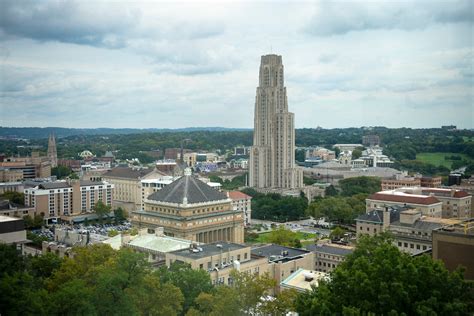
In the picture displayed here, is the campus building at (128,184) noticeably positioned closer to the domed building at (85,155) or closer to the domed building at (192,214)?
the domed building at (192,214)

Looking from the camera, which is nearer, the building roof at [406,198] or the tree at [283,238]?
the tree at [283,238]

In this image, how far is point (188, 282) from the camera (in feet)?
100

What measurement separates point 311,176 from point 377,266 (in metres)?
108

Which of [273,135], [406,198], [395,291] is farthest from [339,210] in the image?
[395,291]

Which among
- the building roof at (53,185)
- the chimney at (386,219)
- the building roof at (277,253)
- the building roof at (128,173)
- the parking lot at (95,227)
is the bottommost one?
the parking lot at (95,227)

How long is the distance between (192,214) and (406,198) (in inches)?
1202

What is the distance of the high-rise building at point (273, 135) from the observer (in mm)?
101938

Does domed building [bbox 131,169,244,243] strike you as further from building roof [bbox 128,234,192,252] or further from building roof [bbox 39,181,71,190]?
building roof [bbox 39,181,71,190]

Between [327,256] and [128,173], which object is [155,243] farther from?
[128,173]

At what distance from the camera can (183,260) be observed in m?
37.8

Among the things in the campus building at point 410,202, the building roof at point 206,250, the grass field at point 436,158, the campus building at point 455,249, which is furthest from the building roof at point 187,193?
the grass field at point 436,158

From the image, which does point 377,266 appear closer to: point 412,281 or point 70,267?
point 412,281

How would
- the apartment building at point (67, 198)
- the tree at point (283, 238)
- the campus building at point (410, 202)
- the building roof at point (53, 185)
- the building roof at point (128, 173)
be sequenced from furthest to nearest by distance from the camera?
1. the building roof at point (128, 173)
2. the building roof at point (53, 185)
3. the apartment building at point (67, 198)
4. the campus building at point (410, 202)
5. the tree at point (283, 238)

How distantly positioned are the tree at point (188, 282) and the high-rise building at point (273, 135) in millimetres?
71726
